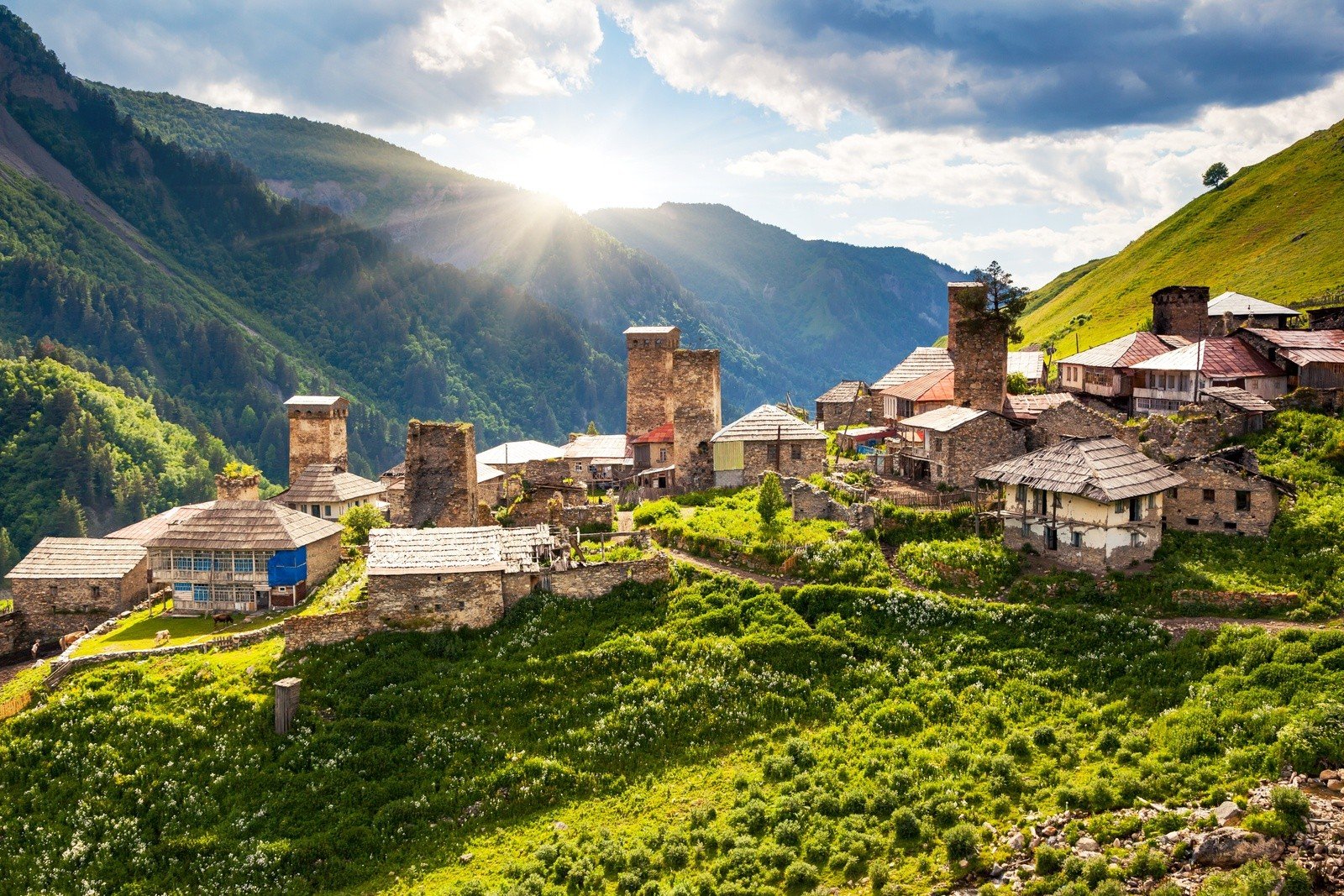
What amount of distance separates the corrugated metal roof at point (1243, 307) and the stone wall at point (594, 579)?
130 feet

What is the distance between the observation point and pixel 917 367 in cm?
5497

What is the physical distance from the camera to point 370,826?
Answer: 71.6 feet

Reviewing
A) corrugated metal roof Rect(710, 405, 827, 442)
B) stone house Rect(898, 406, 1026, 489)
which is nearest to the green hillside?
corrugated metal roof Rect(710, 405, 827, 442)

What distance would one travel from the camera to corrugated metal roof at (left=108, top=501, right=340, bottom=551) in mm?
33375

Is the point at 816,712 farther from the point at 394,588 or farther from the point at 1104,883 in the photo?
the point at 394,588

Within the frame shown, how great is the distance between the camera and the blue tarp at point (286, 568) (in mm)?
33625

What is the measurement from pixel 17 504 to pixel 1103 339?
113 metres

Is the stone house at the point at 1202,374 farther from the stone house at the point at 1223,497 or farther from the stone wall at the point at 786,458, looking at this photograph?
the stone wall at the point at 786,458

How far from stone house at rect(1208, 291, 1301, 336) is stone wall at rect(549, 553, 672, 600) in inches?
1465

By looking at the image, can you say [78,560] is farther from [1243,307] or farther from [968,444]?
[1243,307]

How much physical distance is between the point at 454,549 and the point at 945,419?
2155 cm

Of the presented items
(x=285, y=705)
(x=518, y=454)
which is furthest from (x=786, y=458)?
(x=518, y=454)

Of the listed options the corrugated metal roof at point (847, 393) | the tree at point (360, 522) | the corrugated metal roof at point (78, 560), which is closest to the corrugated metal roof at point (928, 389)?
the corrugated metal roof at point (847, 393)

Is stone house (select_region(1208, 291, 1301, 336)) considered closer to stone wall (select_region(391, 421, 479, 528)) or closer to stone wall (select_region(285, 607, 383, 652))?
stone wall (select_region(391, 421, 479, 528))
